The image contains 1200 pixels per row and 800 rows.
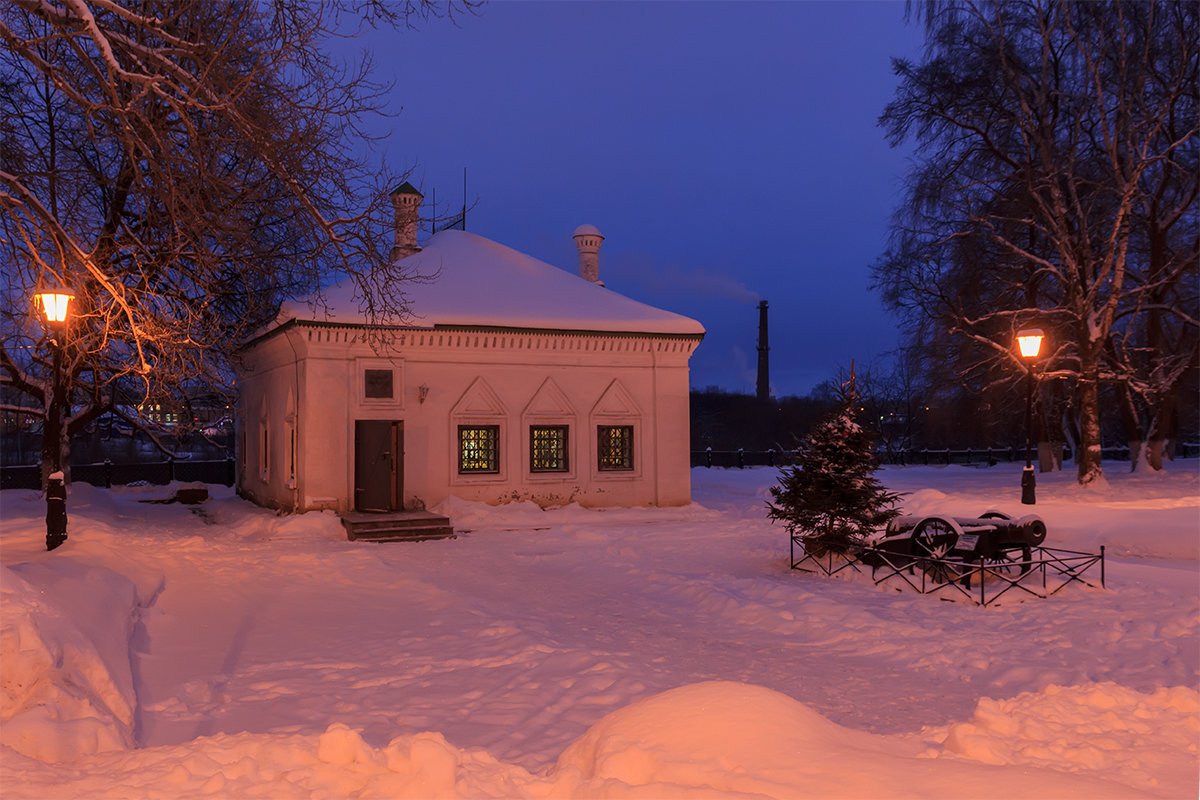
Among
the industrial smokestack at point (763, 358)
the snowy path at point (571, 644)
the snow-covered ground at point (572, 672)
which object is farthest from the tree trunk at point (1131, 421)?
the industrial smokestack at point (763, 358)

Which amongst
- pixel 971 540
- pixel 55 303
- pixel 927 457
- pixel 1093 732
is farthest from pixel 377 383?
pixel 927 457

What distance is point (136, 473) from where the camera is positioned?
37219mm

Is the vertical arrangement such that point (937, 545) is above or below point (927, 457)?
below

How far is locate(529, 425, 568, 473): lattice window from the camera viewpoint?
22.2 meters

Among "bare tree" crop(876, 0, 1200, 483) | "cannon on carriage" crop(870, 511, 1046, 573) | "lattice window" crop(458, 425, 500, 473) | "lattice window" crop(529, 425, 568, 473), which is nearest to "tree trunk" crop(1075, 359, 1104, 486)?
"bare tree" crop(876, 0, 1200, 483)

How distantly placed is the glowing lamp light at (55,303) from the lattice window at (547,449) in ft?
39.2

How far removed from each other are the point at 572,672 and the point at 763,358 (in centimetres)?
6252

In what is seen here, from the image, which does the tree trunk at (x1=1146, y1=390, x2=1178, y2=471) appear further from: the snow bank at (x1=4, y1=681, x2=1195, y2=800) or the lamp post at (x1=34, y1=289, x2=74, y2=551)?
the lamp post at (x1=34, y1=289, x2=74, y2=551)

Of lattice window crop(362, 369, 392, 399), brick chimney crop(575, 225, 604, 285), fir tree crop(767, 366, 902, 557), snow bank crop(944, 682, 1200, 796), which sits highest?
brick chimney crop(575, 225, 604, 285)

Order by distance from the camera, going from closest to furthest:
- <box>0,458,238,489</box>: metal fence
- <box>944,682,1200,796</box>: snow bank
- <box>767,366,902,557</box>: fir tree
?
<box>944,682,1200,796</box>: snow bank → <box>767,366,902,557</box>: fir tree → <box>0,458,238,489</box>: metal fence

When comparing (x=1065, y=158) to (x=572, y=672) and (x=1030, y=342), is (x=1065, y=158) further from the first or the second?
(x=572, y=672)

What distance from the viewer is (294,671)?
8.20 meters

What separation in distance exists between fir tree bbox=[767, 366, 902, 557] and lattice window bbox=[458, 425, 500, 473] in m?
9.32

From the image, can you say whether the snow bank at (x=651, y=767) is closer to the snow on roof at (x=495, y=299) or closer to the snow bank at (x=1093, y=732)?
the snow bank at (x=1093, y=732)
